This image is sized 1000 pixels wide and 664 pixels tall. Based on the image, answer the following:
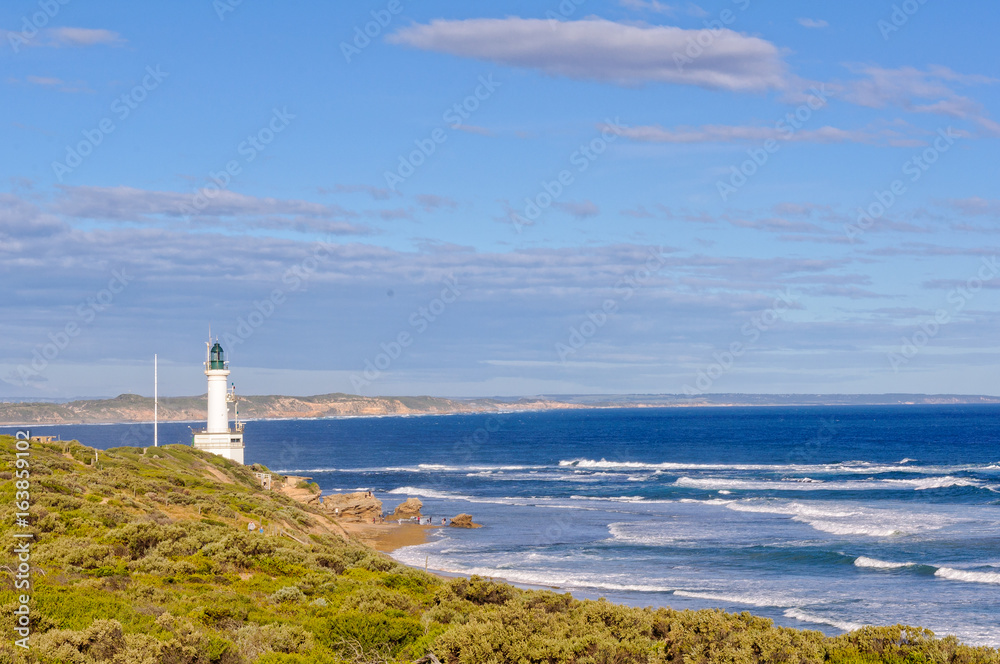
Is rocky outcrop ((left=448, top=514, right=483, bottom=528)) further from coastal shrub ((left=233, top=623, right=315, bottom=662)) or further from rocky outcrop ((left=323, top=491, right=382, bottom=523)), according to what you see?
coastal shrub ((left=233, top=623, right=315, bottom=662))

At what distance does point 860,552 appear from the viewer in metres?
34.2

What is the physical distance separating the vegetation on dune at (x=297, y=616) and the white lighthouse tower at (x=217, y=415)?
83.7 ft

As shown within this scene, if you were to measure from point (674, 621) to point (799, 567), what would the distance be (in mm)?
21905

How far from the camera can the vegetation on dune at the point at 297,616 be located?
10.4m

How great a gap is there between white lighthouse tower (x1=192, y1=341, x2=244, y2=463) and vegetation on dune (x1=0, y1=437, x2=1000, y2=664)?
25.5m

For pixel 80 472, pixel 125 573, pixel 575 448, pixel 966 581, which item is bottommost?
pixel 966 581

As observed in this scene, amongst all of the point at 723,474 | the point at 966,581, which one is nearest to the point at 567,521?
the point at 966,581

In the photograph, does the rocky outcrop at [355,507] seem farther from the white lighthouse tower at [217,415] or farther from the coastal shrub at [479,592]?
the coastal shrub at [479,592]

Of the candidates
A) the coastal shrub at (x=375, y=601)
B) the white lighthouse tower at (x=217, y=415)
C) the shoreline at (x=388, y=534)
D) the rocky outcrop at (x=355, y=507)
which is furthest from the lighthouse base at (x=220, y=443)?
the coastal shrub at (x=375, y=601)

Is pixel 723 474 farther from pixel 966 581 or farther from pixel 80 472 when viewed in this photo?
pixel 80 472

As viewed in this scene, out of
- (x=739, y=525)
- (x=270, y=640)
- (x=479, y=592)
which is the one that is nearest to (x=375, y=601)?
(x=479, y=592)

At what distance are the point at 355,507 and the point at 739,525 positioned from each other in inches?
752

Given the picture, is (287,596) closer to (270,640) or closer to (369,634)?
(369,634)

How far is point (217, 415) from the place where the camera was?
47.0 m
